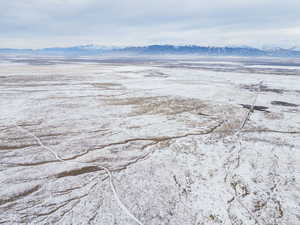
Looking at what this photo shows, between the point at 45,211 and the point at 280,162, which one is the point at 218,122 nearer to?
the point at 280,162

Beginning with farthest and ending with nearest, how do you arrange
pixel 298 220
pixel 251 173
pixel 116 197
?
pixel 251 173
pixel 116 197
pixel 298 220

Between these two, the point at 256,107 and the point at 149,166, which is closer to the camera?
the point at 149,166

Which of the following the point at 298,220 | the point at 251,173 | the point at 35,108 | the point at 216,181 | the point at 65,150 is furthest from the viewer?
the point at 35,108

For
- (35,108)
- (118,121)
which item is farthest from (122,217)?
(35,108)

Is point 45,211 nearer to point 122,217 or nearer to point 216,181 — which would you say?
point 122,217

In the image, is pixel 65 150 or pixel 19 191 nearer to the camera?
pixel 19 191

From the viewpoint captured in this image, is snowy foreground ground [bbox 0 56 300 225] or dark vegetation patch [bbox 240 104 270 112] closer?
snowy foreground ground [bbox 0 56 300 225]

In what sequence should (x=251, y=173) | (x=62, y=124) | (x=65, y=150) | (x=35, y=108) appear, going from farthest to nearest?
1. (x=35, y=108)
2. (x=62, y=124)
3. (x=65, y=150)
4. (x=251, y=173)

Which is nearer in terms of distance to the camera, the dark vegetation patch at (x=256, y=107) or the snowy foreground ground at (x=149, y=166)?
the snowy foreground ground at (x=149, y=166)

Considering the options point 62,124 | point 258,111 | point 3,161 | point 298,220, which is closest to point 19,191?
→ point 3,161
